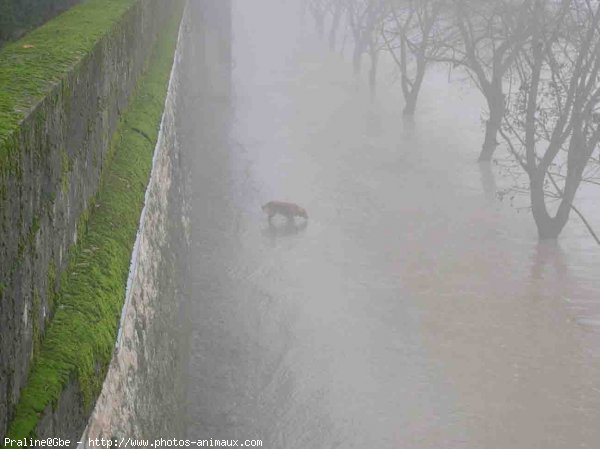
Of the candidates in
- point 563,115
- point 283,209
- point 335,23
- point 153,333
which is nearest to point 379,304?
point 283,209

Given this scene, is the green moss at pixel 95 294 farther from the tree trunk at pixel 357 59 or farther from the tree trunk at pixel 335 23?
the tree trunk at pixel 335 23

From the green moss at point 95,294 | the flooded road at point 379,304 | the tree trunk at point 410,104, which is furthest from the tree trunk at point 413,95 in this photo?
the green moss at point 95,294

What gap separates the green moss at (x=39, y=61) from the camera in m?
3.57

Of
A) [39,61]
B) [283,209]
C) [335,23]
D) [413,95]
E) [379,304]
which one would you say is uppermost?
[39,61]

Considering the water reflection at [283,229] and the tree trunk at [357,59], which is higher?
the water reflection at [283,229]

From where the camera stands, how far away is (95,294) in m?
4.91

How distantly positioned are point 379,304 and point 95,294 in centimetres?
1158

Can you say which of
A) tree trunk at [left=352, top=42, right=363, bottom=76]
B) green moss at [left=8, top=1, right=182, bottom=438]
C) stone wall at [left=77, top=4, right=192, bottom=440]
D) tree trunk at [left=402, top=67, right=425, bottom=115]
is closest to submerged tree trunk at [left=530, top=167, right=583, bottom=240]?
stone wall at [left=77, top=4, right=192, bottom=440]

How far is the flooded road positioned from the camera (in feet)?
39.5

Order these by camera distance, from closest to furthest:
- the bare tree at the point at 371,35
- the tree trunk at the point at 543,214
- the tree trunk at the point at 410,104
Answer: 1. the tree trunk at the point at 543,214
2. the tree trunk at the point at 410,104
3. the bare tree at the point at 371,35

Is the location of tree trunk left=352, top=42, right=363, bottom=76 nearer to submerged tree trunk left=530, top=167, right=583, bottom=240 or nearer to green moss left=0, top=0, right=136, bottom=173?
submerged tree trunk left=530, top=167, right=583, bottom=240

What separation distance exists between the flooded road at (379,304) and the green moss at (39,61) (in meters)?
5.22

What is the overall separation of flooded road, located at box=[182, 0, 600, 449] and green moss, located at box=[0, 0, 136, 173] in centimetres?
522

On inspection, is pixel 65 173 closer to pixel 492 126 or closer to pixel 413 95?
pixel 492 126
